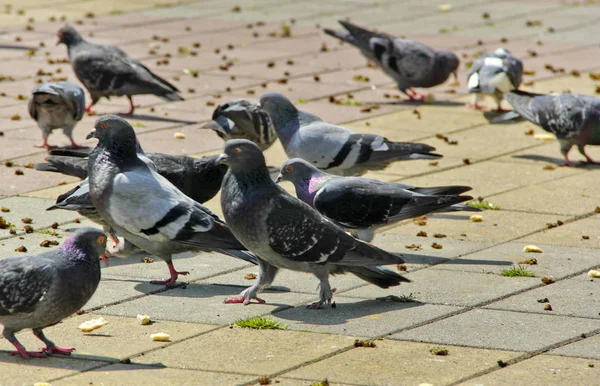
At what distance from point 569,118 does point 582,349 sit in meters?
5.39

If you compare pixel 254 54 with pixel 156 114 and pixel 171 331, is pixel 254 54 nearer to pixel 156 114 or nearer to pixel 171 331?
pixel 156 114

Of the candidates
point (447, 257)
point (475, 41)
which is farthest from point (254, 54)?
point (447, 257)

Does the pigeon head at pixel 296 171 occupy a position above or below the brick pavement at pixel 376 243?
above

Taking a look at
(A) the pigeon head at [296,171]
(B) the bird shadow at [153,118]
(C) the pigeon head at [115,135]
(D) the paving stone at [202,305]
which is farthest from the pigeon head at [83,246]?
(B) the bird shadow at [153,118]

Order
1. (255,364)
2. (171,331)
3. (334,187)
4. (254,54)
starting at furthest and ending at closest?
1. (254,54)
2. (334,187)
3. (171,331)
4. (255,364)

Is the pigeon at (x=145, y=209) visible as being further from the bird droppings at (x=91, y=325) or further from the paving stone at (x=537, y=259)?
the paving stone at (x=537, y=259)

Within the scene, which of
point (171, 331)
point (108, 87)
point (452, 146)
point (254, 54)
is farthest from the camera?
point (254, 54)

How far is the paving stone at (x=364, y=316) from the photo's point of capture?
5.91 meters

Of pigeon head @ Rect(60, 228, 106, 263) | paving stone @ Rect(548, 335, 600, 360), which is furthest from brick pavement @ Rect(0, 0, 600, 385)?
pigeon head @ Rect(60, 228, 106, 263)

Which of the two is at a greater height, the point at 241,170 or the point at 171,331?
the point at 241,170

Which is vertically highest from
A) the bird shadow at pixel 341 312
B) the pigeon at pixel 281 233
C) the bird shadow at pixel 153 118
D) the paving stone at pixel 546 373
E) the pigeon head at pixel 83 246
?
the pigeon head at pixel 83 246

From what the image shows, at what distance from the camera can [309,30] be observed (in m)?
17.7

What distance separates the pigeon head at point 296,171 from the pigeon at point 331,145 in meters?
1.68

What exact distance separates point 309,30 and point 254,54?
228cm
